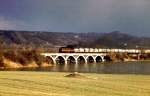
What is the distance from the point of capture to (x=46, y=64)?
589 feet

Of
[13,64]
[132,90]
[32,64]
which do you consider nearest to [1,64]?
[13,64]

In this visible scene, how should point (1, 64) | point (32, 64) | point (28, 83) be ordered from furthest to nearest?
point (32, 64), point (1, 64), point (28, 83)

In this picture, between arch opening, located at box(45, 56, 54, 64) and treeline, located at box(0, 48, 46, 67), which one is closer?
treeline, located at box(0, 48, 46, 67)

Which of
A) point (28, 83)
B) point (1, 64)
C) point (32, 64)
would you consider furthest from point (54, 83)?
point (32, 64)

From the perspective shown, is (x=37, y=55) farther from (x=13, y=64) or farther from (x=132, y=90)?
(x=132, y=90)

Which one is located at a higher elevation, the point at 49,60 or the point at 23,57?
the point at 23,57

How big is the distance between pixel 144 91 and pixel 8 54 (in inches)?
5602

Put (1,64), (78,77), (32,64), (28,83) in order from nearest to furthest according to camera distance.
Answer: (28,83)
(78,77)
(1,64)
(32,64)

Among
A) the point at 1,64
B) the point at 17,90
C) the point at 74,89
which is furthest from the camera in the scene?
the point at 1,64

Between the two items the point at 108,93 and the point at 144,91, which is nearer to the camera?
the point at 108,93

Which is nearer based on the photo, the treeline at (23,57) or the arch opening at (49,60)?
the treeline at (23,57)

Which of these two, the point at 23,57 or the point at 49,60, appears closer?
the point at 23,57

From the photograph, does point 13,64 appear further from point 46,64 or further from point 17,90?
point 17,90

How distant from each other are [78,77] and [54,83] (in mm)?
8417
